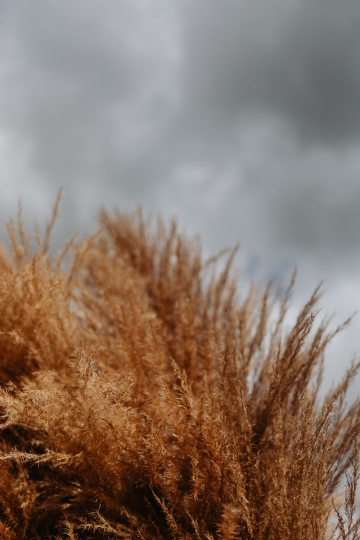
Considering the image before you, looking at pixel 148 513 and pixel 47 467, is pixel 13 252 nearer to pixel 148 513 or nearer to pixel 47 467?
pixel 47 467

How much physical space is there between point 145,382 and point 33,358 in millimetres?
345

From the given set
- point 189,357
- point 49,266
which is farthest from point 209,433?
point 49,266

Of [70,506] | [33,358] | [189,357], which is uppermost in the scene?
[189,357]

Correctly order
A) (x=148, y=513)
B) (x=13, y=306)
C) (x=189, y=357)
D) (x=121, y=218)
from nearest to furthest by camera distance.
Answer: (x=148, y=513), (x=13, y=306), (x=189, y=357), (x=121, y=218)

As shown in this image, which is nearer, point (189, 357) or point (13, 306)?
point (13, 306)

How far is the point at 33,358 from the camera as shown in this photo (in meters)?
1.31

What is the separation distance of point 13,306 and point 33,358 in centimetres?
16

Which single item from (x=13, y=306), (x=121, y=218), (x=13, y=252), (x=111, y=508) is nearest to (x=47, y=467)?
(x=111, y=508)

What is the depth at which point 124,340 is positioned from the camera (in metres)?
1.33

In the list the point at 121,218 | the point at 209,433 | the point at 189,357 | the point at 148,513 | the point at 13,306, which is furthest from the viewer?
the point at 121,218

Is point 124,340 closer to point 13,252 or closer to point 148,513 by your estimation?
point 148,513

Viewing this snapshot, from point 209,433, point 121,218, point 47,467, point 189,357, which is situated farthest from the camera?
point 121,218

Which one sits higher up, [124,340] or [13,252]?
[13,252]

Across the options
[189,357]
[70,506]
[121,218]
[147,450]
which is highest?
[121,218]
